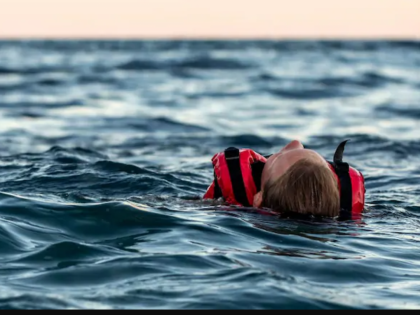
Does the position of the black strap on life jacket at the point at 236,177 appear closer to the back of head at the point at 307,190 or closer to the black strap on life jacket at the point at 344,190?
the back of head at the point at 307,190

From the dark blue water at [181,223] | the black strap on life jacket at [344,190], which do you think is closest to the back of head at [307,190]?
the dark blue water at [181,223]

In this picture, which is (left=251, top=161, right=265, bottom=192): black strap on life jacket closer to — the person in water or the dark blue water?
the person in water

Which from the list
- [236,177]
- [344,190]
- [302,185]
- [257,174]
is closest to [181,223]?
[236,177]

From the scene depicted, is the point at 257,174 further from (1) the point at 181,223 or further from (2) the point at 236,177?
(1) the point at 181,223

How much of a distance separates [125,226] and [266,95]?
1868 centimetres

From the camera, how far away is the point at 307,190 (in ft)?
17.9

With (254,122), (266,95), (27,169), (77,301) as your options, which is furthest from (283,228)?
(266,95)

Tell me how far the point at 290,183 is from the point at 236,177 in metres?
0.76

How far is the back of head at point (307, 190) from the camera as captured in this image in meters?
5.41

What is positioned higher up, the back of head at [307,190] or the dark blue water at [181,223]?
the back of head at [307,190]

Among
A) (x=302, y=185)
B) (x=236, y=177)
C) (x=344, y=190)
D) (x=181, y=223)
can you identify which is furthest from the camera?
(x=236, y=177)

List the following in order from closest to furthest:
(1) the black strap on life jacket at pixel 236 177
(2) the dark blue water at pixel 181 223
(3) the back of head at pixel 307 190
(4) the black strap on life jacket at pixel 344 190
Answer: (2) the dark blue water at pixel 181 223 < (3) the back of head at pixel 307 190 < (4) the black strap on life jacket at pixel 344 190 < (1) the black strap on life jacket at pixel 236 177

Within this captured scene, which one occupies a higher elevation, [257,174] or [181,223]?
[257,174]

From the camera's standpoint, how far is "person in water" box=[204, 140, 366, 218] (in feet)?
17.9
